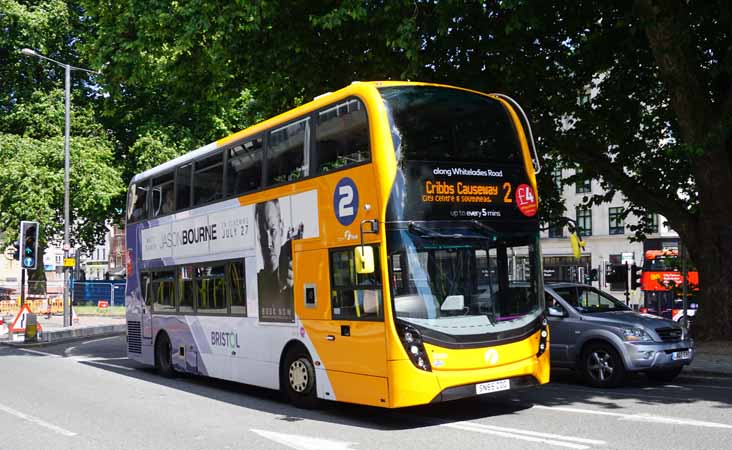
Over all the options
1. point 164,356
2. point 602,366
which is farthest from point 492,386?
point 164,356

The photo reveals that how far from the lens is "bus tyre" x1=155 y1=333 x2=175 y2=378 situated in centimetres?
1536

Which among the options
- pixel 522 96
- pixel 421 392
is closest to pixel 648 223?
pixel 522 96

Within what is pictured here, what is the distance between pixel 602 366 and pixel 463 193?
4.51m

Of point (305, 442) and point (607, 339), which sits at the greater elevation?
point (607, 339)

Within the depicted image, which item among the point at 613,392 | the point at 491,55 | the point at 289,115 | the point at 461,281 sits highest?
the point at 491,55

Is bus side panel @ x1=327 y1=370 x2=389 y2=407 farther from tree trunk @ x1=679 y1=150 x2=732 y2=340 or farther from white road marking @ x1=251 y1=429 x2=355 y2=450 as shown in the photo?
tree trunk @ x1=679 y1=150 x2=732 y2=340

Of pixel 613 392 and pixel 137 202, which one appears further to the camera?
pixel 137 202

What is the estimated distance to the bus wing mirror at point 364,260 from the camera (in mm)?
8703

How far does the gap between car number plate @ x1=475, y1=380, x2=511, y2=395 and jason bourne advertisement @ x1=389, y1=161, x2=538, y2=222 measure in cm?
190

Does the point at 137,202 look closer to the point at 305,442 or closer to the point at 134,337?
the point at 134,337

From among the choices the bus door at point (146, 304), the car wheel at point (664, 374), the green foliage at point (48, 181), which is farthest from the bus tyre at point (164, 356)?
the green foliage at point (48, 181)

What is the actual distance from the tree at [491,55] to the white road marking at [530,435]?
7.15 m

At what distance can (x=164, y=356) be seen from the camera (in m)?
15.5

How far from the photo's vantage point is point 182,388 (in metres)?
13.6
